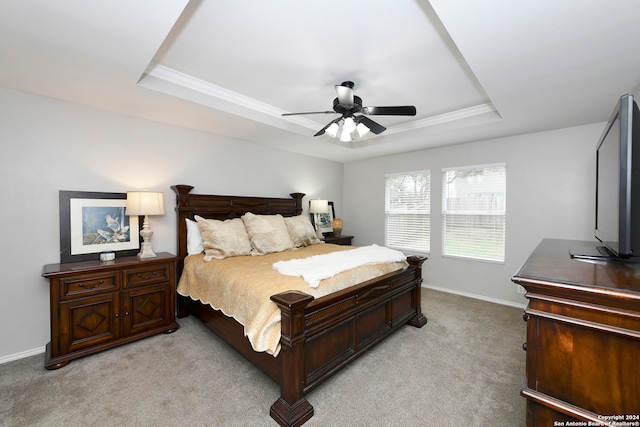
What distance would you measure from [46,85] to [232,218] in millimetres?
2254

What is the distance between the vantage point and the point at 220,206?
3785mm

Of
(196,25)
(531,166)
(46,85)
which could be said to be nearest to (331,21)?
(196,25)

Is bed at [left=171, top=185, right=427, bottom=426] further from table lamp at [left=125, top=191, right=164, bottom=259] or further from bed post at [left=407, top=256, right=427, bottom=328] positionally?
table lamp at [left=125, top=191, right=164, bottom=259]

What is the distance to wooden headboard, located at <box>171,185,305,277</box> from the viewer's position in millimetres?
3385

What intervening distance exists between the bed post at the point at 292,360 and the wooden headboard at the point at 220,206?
2181 mm

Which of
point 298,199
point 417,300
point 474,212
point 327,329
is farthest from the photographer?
point 298,199

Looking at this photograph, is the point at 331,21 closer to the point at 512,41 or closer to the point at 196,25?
the point at 196,25

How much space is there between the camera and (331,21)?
1.83 metres

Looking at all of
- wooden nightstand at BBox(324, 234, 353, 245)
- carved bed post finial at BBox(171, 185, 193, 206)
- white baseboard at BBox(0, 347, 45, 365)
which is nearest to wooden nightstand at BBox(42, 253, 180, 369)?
white baseboard at BBox(0, 347, 45, 365)

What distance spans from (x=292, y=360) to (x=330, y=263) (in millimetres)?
966

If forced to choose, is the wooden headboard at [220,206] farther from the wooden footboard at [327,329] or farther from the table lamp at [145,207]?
the wooden footboard at [327,329]

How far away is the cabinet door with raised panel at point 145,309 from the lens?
2662 millimetres

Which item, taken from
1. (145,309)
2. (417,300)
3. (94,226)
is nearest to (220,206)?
(94,226)

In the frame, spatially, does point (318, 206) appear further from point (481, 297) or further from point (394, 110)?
point (481, 297)
